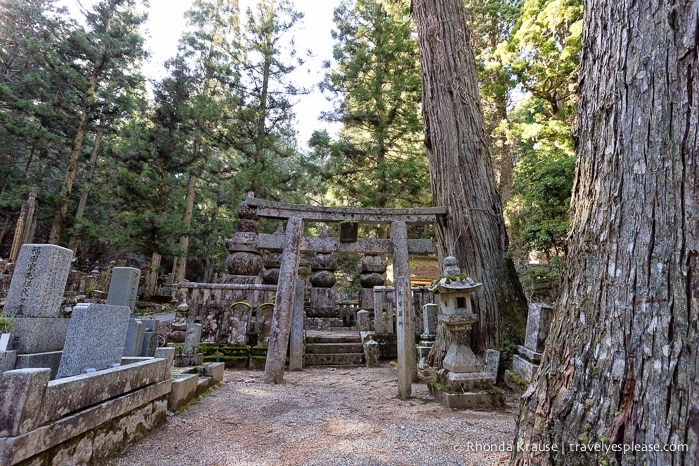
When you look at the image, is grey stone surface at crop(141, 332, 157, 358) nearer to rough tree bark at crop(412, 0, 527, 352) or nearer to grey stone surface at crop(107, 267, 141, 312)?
grey stone surface at crop(107, 267, 141, 312)

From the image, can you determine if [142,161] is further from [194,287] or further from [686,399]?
[686,399]

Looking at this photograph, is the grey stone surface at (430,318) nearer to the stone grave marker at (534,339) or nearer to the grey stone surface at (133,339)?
the stone grave marker at (534,339)

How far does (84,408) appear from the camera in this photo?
2.21 metres

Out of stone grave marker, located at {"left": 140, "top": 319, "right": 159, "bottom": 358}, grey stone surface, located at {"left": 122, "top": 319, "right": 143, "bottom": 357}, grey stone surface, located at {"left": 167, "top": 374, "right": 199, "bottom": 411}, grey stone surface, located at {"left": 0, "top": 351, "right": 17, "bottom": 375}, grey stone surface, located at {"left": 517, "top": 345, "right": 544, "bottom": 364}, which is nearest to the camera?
grey stone surface, located at {"left": 0, "top": 351, "right": 17, "bottom": 375}

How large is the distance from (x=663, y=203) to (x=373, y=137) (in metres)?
11.8

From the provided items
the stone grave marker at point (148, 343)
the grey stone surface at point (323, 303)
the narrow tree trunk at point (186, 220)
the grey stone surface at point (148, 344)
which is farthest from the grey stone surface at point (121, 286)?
the narrow tree trunk at point (186, 220)

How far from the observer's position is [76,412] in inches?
84.0

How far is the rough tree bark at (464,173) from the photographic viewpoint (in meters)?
5.07

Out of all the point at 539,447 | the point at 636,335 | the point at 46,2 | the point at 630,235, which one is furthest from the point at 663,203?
the point at 46,2

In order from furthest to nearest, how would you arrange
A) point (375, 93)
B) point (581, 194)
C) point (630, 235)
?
point (375, 93)
point (581, 194)
point (630, 235)

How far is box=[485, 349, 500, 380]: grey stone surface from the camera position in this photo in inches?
185

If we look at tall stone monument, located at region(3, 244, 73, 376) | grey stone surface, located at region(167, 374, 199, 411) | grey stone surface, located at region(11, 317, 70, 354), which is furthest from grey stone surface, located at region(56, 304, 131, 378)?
grey stone surface, located at region(167, 374, 199, 411)

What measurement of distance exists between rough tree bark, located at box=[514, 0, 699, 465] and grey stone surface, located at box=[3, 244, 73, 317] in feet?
13.7

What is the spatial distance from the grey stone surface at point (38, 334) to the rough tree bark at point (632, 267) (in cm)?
404
